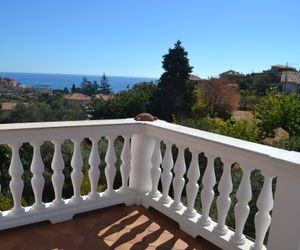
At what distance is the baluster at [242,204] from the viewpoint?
1729 mm

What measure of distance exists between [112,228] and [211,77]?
23.6 metres

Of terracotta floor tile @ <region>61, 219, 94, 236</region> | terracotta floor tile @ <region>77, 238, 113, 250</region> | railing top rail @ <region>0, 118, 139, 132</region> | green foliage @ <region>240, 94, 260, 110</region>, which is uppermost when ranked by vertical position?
railing top rail @ <region>0, 118, 139, 132</region>

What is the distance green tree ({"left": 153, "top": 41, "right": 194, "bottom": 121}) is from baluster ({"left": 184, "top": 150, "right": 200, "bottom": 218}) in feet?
59.8

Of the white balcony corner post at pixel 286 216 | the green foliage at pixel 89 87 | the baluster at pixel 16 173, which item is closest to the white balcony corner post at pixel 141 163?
the baluster at pixel 16 173

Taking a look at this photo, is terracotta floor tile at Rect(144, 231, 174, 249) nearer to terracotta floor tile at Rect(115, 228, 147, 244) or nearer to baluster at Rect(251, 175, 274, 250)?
terracotta floor tile at Rect(115, 228, 147, 244)

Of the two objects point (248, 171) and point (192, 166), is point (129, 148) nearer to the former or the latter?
point (192, 166)

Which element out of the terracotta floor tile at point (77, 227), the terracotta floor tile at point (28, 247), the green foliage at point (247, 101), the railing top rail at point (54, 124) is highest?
the railing top rail at point (54, 124)

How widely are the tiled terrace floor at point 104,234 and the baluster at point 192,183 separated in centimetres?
17

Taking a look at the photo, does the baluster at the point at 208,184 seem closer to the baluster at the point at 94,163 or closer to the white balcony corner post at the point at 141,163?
the white balcony corner post at the point at 141,163

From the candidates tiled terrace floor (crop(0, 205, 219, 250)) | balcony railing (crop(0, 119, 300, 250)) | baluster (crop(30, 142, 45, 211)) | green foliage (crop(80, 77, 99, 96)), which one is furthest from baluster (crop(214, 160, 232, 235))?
green foliage (crop(80, 77, 99, 96))

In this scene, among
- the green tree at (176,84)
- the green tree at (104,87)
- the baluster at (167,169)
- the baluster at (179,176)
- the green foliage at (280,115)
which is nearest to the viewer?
the baluster at (179,176)

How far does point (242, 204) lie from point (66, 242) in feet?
3.91

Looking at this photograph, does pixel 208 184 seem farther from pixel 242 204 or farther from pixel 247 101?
pixel 247 101

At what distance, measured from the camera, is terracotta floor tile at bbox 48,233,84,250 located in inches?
75.7
